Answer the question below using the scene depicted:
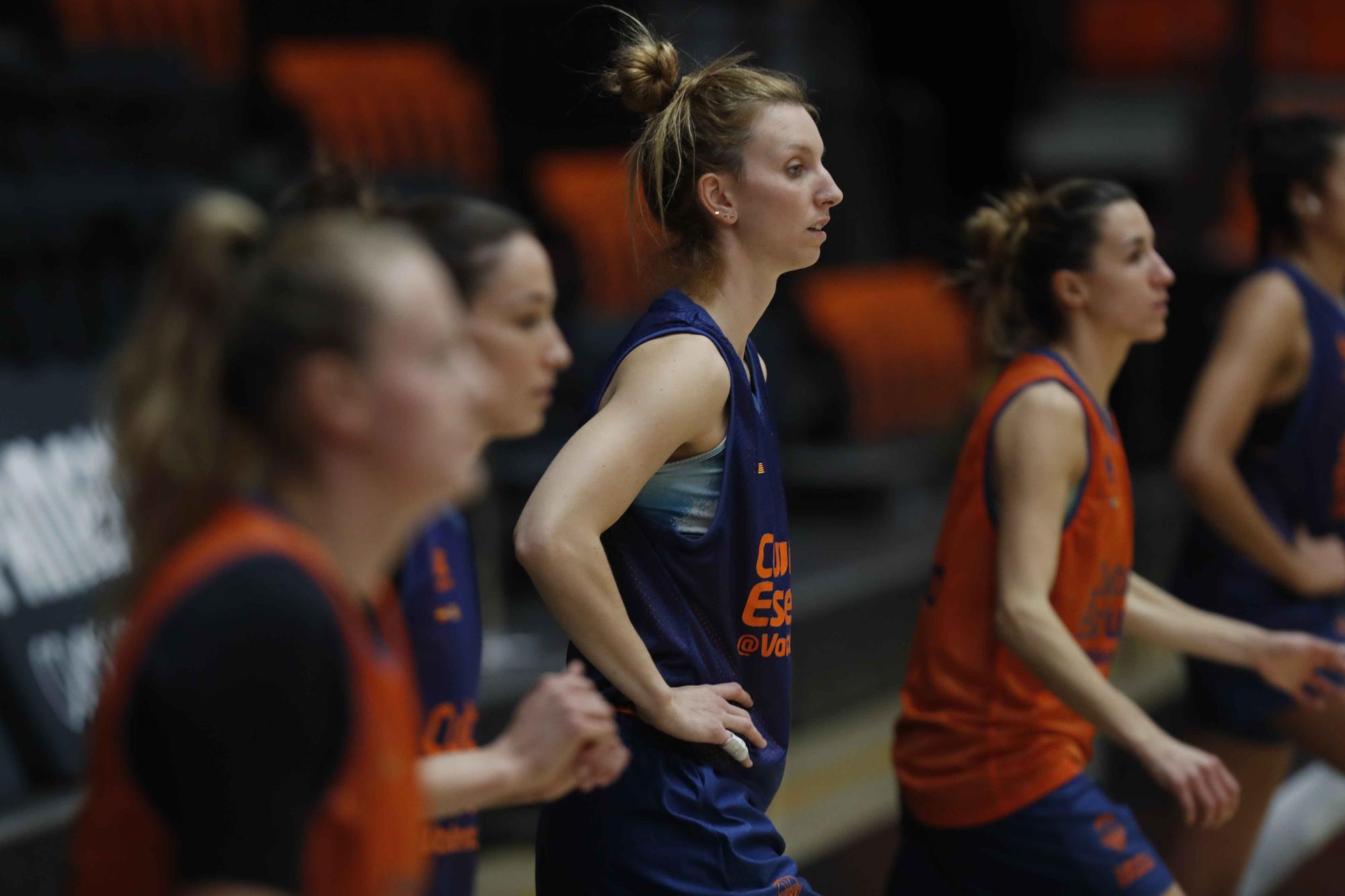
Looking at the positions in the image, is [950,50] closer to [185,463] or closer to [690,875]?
[690,875]

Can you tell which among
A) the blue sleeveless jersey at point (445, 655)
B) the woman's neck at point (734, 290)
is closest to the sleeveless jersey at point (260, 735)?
the blue sleeveless jersey at point (445, 655)

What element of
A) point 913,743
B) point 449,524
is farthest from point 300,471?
point 913,743

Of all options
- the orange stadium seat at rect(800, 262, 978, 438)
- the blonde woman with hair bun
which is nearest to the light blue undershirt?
the blonde woman with hair bun

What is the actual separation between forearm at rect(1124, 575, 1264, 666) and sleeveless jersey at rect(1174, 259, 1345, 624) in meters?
0.55

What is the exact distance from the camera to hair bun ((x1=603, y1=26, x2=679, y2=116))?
231 centimetres

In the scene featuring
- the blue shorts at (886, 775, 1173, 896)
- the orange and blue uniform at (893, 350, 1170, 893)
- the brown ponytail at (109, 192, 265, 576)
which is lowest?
the blue shorts at (886, 775, 1173, 896)

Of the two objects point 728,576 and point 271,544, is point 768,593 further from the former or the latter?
point 271,544

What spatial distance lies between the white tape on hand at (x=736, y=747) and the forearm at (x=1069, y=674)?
53cm

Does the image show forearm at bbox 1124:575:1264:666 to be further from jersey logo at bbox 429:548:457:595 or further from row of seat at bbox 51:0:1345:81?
row of seat at bbox 51:0:1345:81

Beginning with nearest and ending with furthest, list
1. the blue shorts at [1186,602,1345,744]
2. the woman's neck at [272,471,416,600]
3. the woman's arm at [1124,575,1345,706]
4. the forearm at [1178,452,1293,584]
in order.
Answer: the woman's neck at [272,471,416,600] → the woman's arm at [1124,575,1345,706] → the forearm at [1178,452,1293,584] → the blue shorts at [1186,602,1345,744]

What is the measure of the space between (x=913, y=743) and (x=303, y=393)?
1661mm

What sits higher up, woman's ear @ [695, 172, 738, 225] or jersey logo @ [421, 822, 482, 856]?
woman's ear @ [695, 172, 738, 225]

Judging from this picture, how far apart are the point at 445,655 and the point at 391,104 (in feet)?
16.5

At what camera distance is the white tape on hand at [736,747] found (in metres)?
2.19
